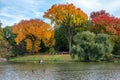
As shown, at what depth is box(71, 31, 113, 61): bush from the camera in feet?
214

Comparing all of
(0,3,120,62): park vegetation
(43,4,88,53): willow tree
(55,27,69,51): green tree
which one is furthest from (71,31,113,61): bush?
(55,27,69,51): green tree

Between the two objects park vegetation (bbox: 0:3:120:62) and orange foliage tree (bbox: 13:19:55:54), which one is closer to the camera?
park vegetation (bbox: 0:3:120:62)

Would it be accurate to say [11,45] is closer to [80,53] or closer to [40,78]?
[80,53]

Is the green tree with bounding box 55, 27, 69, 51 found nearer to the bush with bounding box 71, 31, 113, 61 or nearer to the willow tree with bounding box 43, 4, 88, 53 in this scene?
Answer: the willow tree with bounding box 43, 4, 88, 53


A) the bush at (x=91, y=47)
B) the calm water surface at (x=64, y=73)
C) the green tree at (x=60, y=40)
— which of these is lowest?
the calm water surface at (x=64, y=73)

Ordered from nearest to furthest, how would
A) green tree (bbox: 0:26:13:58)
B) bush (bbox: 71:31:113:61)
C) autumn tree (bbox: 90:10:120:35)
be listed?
bush (bbox: 71:31:113:61) < autumn tree (bbox: 90:10:120:35) < green tree (bbox: 0:26:13:58)

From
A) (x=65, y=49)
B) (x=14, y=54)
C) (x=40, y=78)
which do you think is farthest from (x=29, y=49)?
(x=40, y=78)

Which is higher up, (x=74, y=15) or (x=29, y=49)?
(x=74, y=15)

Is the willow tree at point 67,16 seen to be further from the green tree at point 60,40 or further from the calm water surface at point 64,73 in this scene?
the calm water surface at point 64,73

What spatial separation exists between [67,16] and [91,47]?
18261 millimetres

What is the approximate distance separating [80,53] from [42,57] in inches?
536

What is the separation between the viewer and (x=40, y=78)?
1437 inches

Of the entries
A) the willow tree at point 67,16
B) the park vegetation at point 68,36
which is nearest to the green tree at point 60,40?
the park vegetation at point 68,36

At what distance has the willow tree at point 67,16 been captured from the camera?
8119 centimetres
